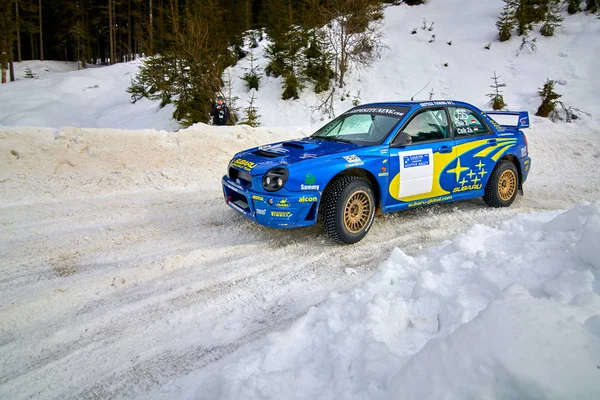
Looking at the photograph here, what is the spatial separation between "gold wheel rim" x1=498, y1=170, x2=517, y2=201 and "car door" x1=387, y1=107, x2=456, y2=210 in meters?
1.13

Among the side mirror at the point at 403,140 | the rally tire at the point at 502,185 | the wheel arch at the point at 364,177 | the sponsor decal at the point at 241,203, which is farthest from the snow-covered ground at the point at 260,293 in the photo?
the side mirror at the point at 403,140

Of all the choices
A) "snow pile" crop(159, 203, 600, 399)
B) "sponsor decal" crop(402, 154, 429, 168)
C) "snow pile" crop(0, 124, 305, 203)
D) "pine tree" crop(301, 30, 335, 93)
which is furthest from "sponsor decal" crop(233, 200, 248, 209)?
"pine tree" crop(301, 30, 335, 93)

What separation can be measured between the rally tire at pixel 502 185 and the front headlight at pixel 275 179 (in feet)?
11.2

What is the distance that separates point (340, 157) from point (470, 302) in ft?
7.09

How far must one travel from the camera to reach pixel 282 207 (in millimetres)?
3805

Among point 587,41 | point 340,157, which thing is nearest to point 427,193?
point 340,157

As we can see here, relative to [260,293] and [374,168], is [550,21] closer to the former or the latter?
[374,168]

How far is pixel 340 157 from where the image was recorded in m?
4.01

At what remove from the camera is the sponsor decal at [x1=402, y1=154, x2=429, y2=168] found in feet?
14.3

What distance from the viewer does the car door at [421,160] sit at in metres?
4.34

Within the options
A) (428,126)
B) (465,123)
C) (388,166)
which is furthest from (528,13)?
(388,166)

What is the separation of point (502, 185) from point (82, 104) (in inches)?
1003

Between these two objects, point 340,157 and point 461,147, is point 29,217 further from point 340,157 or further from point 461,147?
point 461,147

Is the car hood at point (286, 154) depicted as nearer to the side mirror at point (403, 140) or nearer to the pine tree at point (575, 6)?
the side mirror at point (403, 140)
